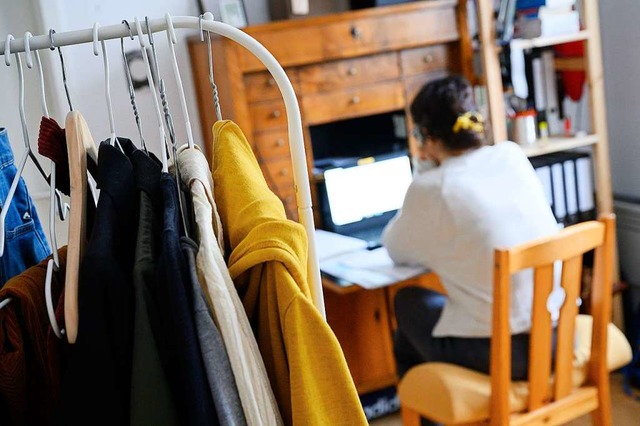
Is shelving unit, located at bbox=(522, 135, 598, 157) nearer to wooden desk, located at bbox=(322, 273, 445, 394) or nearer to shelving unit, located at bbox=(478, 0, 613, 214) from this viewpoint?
shelving unit, located at bbox=(478, 0, 613, 214)

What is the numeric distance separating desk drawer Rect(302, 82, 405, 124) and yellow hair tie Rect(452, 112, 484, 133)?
0.50 m

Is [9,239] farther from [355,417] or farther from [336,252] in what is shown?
[336,252]

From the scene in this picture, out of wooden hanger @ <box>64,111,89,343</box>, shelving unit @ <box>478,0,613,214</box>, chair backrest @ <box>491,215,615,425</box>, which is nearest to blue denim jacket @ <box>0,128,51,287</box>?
wooden hanger @ <box>64,111,89,343</box>

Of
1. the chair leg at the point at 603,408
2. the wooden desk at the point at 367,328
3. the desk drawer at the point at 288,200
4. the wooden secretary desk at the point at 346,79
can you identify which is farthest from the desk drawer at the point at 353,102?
the chair leg at the point at 603,408

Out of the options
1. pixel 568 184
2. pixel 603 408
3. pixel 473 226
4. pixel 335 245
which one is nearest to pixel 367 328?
pixel 335 245

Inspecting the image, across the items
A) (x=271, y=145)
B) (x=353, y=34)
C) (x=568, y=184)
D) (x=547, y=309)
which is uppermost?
(x=353, y=34)

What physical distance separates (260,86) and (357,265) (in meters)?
0.68

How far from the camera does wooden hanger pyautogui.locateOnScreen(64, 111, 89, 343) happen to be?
79 centimetres

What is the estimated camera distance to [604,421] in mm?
2090

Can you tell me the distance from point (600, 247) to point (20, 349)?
4.99 ft

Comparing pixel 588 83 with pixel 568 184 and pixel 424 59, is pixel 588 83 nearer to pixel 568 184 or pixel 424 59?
pixel 568 184

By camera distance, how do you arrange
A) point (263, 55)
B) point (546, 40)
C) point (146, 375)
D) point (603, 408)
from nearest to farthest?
1. point (146, 375)
2. point (263, 55)
3. point (603, 408)
4. point (546, 40)

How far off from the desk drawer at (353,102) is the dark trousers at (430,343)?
684 mm

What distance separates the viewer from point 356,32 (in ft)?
8.57
